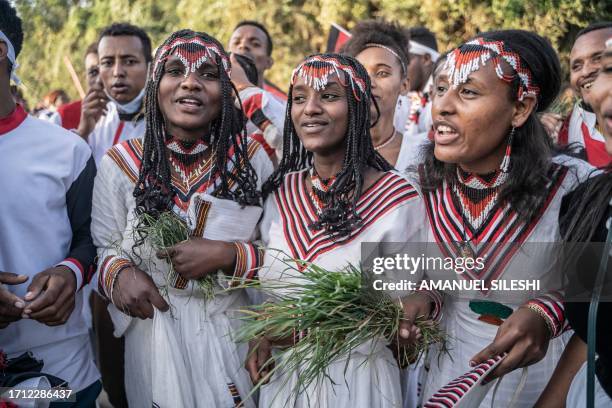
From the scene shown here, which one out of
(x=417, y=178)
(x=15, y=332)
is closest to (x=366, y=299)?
(x=417, y=178)

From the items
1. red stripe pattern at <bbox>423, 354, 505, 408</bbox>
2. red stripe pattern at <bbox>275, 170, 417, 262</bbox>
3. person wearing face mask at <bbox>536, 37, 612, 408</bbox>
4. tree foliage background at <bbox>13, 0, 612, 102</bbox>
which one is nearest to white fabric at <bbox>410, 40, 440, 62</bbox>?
tree foliage background at <bbox>13, 0, 612, 102</bbox>

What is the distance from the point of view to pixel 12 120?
3039 mm

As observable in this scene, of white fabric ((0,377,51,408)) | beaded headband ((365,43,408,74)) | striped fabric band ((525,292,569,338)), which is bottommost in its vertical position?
white fabric ((0,377,51,408))

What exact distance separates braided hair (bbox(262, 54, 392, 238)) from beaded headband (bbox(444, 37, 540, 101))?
46 centimetres

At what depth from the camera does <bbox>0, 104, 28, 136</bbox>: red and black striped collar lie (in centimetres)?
300

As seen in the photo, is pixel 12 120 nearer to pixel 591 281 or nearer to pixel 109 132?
pixel 109 132

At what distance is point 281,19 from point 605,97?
467 inches

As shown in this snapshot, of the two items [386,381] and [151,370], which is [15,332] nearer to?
[151,370]

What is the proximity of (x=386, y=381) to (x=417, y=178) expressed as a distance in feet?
3.06

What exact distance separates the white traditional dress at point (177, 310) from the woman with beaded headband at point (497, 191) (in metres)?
Result: 0.87

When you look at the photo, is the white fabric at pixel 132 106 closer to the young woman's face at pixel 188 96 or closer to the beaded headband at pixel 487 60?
the young woman's face at pixel 188 96

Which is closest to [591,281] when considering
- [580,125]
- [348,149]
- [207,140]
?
[348,149]

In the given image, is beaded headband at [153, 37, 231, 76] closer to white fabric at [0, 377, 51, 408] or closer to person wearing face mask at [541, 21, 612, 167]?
white fabric at [0, 377, 51, 408]

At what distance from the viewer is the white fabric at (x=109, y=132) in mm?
5008
